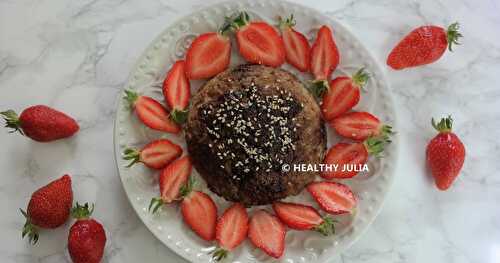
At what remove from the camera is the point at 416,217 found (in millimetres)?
1803

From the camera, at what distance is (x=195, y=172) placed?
1.68 meters

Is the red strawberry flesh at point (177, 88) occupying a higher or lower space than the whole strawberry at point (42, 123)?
higher

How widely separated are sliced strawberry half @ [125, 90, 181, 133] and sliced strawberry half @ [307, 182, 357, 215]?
46cm

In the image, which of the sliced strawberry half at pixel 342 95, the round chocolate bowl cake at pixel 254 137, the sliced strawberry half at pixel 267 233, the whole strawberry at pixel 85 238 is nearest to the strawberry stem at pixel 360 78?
the sliced strawberry half at pixel 342 95

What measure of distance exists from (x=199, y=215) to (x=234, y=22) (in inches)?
22.9

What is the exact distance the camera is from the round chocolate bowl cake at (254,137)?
1.61 metres

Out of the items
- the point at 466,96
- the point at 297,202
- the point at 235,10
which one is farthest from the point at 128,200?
the point at 466,96

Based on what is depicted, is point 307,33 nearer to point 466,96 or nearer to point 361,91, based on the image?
point 361,91

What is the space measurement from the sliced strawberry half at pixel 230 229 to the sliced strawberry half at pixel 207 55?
1.36 feet

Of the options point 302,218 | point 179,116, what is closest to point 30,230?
point 179,116

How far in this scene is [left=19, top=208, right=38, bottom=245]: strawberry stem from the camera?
1714mm

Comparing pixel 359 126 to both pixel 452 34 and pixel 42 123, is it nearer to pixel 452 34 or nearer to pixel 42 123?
pixel 452 34

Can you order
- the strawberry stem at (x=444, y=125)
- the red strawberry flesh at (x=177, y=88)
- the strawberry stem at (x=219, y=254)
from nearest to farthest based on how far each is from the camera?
the strawberry stem at (x=219, y=254)
the red strawberry flesh at (x=177, y=88)
the strawberry stem at (x=444, y=125)

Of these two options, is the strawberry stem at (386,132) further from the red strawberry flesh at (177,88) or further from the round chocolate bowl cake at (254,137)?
the red strawberry flesh at (177,88)
